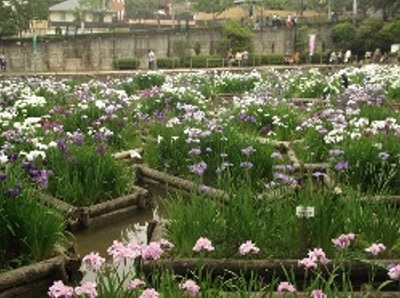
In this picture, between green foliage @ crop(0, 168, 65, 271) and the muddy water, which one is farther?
the muddy water

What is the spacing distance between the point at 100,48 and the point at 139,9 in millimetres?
31658

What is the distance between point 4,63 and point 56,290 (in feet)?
106

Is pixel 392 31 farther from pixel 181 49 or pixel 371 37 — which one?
pixel 181 49

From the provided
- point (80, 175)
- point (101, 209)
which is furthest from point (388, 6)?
point (101, 209)

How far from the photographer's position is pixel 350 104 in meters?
8.66

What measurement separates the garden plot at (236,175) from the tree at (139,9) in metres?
59.0

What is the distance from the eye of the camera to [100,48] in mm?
39000

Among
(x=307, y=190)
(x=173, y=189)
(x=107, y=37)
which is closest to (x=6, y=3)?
(x=107, y=37)

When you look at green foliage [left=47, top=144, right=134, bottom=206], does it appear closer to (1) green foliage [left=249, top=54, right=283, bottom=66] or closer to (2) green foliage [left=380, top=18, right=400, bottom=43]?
(1) green foliage [left=249, top=54, right=283, bottom=66]

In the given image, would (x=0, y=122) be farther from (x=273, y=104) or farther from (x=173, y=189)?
(x=273, y=104)

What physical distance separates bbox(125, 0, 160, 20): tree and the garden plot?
59002mm

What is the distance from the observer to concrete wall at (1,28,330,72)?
3478 cm

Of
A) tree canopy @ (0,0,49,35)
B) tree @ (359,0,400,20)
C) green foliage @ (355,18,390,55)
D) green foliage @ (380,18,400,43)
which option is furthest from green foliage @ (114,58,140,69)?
tree @ (359,0,400,20)

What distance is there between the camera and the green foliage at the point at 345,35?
4594 centimetres
